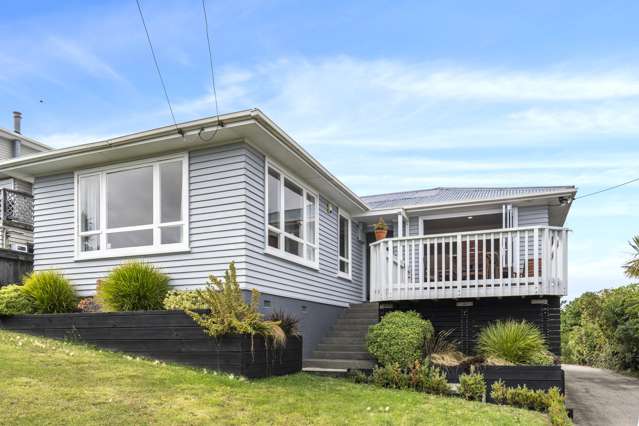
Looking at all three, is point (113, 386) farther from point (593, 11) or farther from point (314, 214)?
point (593, 11)

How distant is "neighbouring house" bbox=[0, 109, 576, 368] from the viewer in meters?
9.13

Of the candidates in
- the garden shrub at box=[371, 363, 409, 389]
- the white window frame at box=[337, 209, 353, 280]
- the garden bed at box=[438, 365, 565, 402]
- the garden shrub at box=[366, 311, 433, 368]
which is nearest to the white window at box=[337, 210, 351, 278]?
the white window frame at box=[337, 209, 353, 280]

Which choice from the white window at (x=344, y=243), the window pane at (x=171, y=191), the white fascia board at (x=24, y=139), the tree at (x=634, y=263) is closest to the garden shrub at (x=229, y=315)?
the window pane at (x=171, y=191)

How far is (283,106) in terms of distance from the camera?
39.1 feet

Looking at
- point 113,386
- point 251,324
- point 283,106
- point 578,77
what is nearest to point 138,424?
point 113,386

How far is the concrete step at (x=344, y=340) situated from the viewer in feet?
37.0

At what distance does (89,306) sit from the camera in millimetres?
9734

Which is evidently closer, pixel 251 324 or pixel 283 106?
pixel 251 324

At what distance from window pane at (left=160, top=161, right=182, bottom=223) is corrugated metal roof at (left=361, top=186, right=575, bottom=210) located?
6472mm

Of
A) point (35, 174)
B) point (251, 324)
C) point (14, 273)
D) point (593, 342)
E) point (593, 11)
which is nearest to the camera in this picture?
point (251, 324)

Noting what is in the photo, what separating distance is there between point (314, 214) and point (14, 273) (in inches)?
272

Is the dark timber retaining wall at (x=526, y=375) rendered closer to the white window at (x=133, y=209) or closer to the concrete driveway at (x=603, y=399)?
the concrete driveway at (x=603, y=399)

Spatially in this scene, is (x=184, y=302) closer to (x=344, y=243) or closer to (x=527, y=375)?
(x=527, y=375)

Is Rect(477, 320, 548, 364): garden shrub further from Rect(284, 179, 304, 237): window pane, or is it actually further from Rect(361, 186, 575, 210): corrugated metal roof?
Rect(361, 186, 575, 210): corrugated metal roof
